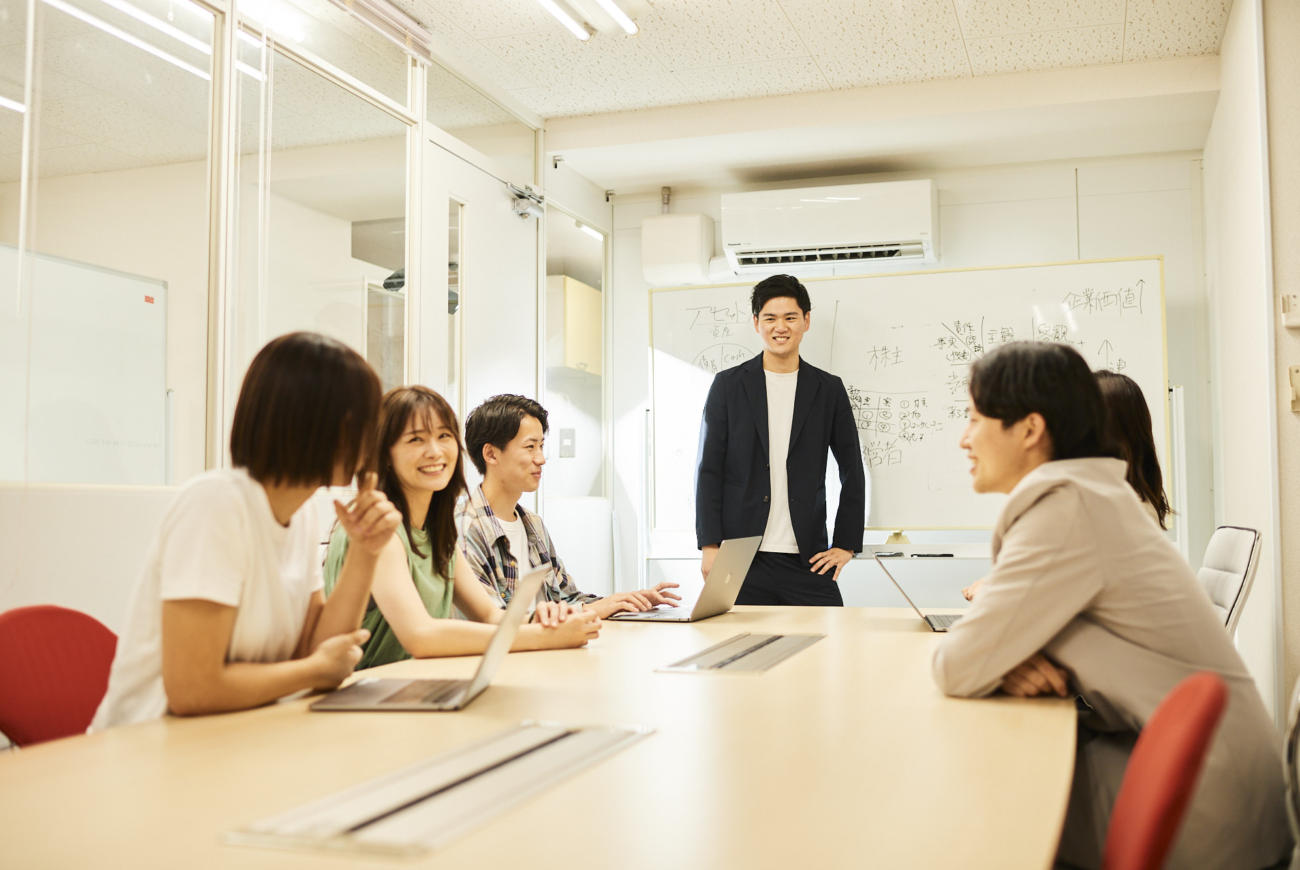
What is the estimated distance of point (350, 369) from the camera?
147cm

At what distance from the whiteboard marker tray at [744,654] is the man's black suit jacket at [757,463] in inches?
61.3

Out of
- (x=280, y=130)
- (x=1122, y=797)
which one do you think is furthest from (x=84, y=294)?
(x=1122, y=797)

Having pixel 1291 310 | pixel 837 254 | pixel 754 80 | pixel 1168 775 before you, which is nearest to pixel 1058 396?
pixel 1168 775

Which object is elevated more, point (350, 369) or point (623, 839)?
point (350, 369)

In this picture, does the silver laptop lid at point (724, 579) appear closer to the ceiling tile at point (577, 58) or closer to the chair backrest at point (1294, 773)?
the chair backrest at point (1294, 773)

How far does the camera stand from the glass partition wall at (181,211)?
2461mm

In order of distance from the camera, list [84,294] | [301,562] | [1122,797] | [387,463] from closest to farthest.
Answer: [1122,797]
[301,562]
[387,463]
[84,294]

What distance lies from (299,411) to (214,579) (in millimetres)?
244

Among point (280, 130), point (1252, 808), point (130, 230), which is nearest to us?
point (1252, 808)

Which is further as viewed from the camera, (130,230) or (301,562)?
(130,230)

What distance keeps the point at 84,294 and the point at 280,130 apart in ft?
3.12

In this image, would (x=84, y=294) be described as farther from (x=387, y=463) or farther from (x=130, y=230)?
(x=387, y=463)

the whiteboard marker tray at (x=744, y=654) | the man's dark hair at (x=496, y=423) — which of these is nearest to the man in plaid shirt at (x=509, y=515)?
the man's dark hair at (x=496, y=423)

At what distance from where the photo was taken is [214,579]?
1.36m
